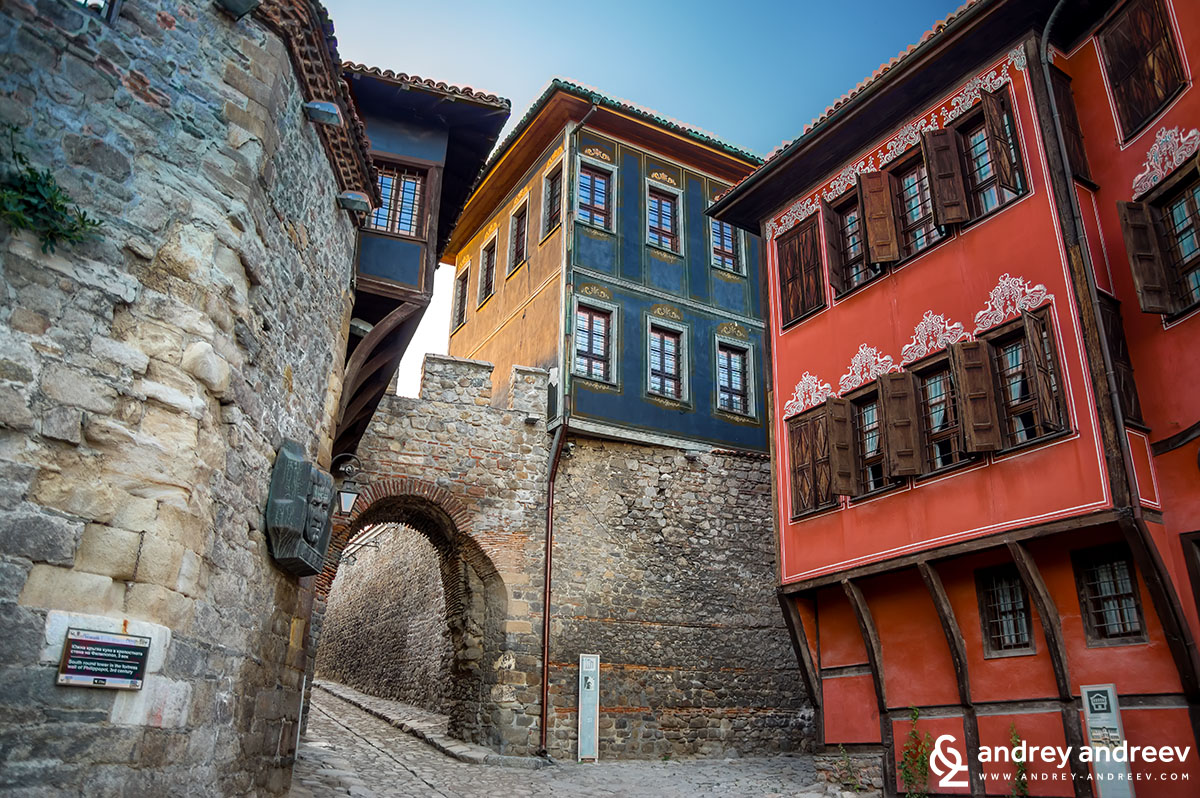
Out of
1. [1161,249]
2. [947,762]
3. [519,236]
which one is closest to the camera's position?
[1161,249]

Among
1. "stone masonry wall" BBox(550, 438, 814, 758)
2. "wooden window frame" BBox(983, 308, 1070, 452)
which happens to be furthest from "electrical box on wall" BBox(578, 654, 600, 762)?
"wooden window frame" BBox(983, 308, 1070, 452)

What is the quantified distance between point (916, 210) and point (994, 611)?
15.7 ft

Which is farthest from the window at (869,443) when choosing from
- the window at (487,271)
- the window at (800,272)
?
the window at (487,271)

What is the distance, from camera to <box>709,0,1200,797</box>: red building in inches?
316

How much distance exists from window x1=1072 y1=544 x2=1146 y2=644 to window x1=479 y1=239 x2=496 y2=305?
12703 millimetres

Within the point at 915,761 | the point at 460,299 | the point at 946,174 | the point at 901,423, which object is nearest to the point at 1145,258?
the point at 946,174

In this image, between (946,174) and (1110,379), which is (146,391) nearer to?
(1110,379)

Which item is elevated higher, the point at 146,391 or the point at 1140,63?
the point at 1140,63

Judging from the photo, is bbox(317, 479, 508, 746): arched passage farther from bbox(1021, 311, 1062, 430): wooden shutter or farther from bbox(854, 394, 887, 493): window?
bbox(1021, 311, 1062, 430): wooden shutter

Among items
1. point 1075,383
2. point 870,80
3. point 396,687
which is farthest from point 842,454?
point 396,687

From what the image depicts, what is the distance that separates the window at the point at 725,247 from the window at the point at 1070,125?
7.71 m

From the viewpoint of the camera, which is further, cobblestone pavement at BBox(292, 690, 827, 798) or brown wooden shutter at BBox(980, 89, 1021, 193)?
cobblestone pavement at BBox(292, 690, 827, 798)

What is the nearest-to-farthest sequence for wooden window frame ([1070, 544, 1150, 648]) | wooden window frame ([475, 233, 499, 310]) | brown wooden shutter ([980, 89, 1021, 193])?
wooden window frame ([1070, 544, 1150, 648]), brown wooden shutter ([980, 89, 1021, 193]), wooden window frame ([475, 233, 499, 310])

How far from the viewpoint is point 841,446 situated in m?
10.7
